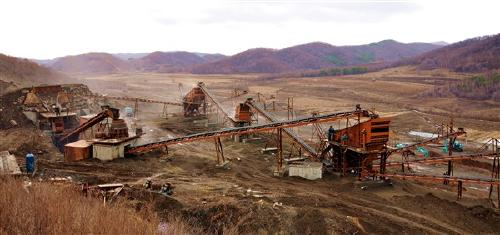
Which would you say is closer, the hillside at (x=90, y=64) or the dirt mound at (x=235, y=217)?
the dirt mound at (x=235, y=217)

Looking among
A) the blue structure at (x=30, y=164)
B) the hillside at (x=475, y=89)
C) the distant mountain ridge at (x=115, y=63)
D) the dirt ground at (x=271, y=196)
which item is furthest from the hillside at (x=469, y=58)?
the distant mountain ridge at (x=115, y=63)

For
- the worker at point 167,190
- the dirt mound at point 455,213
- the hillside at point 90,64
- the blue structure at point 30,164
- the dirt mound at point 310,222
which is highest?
the hillside at point 90,64

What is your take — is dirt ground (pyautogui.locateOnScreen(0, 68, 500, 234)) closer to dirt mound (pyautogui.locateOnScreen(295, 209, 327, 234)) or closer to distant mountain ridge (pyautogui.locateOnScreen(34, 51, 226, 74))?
dirt mound (pyautogui.locateOnScreen(295, 209, 327, 234))

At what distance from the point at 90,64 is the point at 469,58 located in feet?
375

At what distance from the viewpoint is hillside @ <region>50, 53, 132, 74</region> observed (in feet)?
445

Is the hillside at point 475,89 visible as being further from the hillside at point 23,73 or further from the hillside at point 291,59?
the hillside at point 291,59

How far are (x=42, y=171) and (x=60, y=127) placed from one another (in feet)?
40.4

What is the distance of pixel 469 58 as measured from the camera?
85.0 meters

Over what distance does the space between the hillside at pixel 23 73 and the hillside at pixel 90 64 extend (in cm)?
6928

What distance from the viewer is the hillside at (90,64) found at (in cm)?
13550

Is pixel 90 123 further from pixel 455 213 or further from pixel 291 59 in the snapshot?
pixel 291 59

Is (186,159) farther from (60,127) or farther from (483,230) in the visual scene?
(483,230)

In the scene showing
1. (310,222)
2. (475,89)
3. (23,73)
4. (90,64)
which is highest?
(90,64)

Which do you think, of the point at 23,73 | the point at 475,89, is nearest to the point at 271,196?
the point at 475,89
